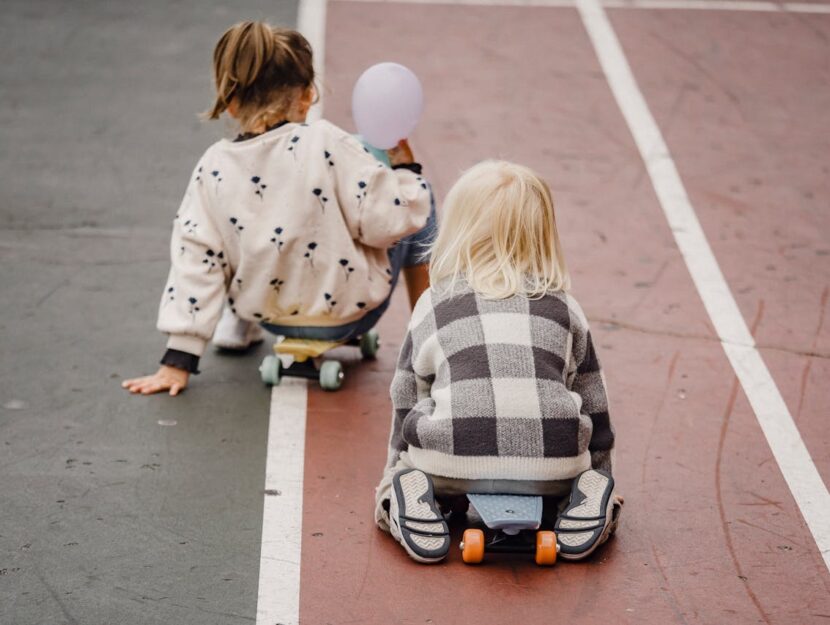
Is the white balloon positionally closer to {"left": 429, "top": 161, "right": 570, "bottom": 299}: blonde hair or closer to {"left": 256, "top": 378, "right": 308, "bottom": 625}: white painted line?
{"left": 429, "top": 161, "right": 570, "bottom": 299}: blonde hair

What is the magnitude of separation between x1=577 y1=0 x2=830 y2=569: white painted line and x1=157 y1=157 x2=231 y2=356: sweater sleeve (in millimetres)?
2175

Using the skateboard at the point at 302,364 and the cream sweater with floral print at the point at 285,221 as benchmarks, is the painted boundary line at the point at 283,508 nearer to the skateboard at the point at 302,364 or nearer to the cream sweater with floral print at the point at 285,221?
the skateboard at the point at 302,364

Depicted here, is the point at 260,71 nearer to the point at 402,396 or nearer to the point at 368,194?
the point at 368,194

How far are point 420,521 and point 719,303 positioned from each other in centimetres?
252

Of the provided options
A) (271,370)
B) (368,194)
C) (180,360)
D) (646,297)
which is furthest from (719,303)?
(180,360)

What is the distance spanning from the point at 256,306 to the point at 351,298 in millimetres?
387

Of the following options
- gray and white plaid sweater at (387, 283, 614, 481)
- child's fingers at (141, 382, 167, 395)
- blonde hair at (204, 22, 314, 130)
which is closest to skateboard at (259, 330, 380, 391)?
child's fingers at (141, 382, 167, 395)

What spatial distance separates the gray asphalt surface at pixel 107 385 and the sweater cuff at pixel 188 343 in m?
0.21

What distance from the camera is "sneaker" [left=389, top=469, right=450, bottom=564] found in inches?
165

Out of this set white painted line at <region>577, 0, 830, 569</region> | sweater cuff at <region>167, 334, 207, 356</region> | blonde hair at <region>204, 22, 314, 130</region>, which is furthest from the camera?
sweater cuff at <region>167, 334, 207, 356</region>

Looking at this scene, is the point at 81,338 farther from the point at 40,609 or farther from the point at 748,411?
the point at 748,411

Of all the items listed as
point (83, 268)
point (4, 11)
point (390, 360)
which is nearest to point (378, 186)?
point (390, 360)

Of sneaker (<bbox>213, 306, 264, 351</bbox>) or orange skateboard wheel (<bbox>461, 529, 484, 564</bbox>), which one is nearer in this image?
orange skateboard wheel (<bbox>461, 529, 484, 564</bbox>)

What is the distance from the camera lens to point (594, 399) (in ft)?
14.4
